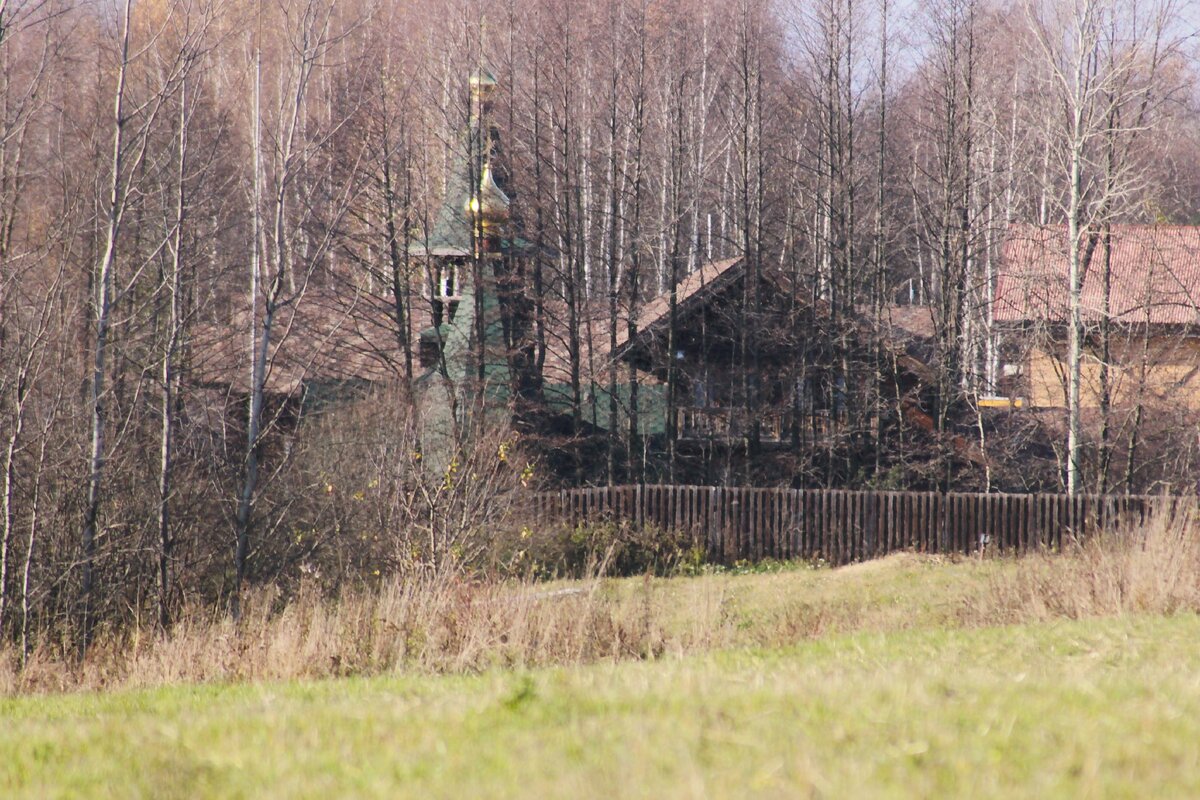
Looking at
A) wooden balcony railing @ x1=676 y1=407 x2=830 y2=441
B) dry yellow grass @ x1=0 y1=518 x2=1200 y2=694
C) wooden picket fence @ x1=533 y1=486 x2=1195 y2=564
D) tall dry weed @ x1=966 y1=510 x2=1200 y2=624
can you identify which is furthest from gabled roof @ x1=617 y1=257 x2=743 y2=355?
tall dry weed @ x1=966 y1=510 x2=1200 y2=624

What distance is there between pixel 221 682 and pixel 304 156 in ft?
22.9

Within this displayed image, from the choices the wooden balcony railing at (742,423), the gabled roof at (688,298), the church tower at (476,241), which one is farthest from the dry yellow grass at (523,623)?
the gabled roof at (688,298)

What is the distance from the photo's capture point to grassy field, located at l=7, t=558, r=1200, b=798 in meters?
A: 4.28

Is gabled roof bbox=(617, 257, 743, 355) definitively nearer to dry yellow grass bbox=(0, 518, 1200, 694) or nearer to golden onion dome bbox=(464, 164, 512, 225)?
golden onion dome bbox=(464, 164, 512, 225)

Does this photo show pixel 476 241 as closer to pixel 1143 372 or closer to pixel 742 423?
pixel 742 423

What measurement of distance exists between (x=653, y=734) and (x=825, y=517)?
70.0 ft

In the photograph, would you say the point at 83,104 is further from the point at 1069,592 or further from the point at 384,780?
the point at 384,780

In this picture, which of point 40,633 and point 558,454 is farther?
point 558,454

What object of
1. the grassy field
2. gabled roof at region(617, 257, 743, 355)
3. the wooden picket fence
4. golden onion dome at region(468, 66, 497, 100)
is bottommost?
the wooden picket fence

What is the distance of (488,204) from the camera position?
1211 inches

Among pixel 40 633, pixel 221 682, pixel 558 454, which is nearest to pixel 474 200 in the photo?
pixel 558 454

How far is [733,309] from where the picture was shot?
3209 centimetres

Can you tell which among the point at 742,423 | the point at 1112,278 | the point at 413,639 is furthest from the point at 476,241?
the point at 413,639

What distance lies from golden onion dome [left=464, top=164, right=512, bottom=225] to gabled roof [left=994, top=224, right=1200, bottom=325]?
41.0 feet
